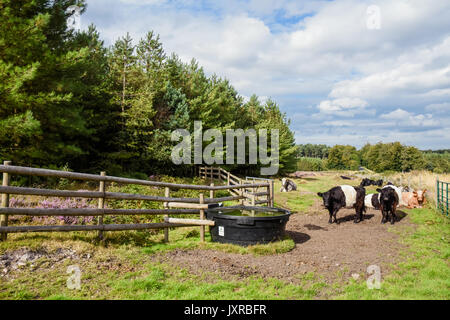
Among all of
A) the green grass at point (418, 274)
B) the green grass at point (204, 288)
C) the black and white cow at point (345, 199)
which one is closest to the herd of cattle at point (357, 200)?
the black and white cow at point (345, 199)

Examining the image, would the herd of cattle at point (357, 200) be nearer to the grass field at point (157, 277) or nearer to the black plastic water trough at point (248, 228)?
the grass field at point (157, 277)

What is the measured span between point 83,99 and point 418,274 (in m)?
20.4

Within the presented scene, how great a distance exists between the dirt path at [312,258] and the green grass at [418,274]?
0.34 m

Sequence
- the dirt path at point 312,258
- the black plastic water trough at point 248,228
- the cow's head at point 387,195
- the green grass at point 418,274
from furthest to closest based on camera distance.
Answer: the cow's head at point 387,195, the black plastic water trough at point 248,228, the dirt path at point 312,258, the green grass at point 418,274

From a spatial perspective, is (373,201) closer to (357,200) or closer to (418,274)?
(357,200)

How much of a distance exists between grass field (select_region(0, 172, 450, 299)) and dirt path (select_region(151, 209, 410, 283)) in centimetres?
20

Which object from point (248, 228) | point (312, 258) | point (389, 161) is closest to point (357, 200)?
point (312, 258)

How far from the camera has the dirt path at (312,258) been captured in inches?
219

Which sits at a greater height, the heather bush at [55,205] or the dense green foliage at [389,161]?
the dense green foliage at [389,161]

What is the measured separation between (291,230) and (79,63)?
1318cm

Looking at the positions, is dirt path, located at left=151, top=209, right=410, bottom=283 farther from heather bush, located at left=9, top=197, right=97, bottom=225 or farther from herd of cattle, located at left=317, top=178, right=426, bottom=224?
heather bush, located at left=9, top=197, right=97, bottom=225

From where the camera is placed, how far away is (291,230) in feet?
33.4

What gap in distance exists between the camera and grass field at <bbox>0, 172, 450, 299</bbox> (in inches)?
171
